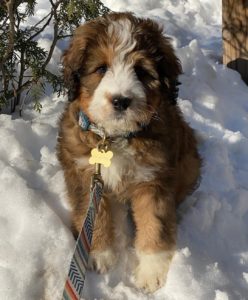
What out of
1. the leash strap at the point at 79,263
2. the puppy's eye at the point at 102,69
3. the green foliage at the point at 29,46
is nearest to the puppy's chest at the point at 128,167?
the leash strap at the point at 79,263

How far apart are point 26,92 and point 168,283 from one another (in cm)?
237

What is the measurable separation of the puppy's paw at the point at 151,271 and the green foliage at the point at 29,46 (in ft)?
5.55

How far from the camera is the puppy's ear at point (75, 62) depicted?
2826 mm

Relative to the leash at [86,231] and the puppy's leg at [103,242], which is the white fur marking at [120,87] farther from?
the puppy's leg at [103,242]

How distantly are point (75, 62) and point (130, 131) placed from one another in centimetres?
50

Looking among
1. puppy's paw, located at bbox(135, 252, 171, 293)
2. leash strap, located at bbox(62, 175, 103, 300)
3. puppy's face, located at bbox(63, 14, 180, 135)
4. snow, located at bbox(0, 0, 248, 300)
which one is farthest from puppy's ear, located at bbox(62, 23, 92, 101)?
puppy's paw, located at bbox(135, 252, 171, 293)

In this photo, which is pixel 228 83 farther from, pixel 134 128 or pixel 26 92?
pixel 134 128

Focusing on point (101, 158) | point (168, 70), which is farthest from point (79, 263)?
point (168, 70)

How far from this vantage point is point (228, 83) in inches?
225

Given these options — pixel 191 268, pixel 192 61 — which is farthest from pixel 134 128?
pixel 192 61

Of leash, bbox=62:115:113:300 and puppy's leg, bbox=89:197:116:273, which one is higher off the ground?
leash, bbox=62:115:113:300

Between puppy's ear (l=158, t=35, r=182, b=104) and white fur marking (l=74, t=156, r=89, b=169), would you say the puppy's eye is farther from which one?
white fur marking (l=74, t=156, r=89, b=169)

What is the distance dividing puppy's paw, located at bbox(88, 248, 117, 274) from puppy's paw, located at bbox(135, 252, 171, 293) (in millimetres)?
173

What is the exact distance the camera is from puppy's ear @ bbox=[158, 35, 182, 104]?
9.57ft
